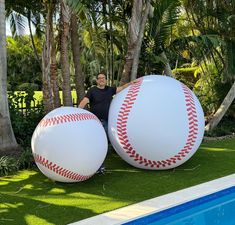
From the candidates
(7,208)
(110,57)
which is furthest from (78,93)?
(7,208)

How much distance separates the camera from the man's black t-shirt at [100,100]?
7648mm

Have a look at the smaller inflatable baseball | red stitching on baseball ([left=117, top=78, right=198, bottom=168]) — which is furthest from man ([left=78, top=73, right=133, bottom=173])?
the smaller inflatable baseball

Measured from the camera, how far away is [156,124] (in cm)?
663

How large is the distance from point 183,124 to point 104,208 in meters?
2.18

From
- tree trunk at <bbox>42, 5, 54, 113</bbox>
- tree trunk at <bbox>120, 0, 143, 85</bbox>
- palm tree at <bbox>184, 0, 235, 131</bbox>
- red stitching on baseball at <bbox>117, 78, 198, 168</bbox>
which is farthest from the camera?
palm tree at <bbox>184, 0, 235, 131</bbox>

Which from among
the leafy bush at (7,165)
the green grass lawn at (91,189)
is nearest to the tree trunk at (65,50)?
the green grass lawn at (91,189)

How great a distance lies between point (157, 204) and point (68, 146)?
1.56m

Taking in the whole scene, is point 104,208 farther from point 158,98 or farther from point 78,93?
point 78,93

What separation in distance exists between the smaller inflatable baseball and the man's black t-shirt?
55.1 inches

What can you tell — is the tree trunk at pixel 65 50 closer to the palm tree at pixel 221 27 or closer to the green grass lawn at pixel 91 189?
the green grass lawn at pixel 91 189

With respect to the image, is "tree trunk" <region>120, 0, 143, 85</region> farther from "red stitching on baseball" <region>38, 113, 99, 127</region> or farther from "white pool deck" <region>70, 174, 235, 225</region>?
"white pool deck" <region>70, 174, 235, 225</region>

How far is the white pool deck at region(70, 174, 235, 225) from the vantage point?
4715mm

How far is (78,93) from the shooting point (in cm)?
1039

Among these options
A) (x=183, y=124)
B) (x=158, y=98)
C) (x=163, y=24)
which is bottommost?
A: (x=183, y=124)
